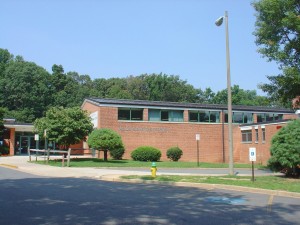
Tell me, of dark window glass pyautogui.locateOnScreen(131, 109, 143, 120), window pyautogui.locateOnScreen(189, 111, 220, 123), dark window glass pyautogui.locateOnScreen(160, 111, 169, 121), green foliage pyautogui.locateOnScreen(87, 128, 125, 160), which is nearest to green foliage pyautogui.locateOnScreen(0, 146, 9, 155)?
dark window glass pyautogui.locateOnScreen(131, 109, 143, 120)

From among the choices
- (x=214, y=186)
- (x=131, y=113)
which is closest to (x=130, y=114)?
(x=131, y=113)

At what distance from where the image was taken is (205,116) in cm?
4094

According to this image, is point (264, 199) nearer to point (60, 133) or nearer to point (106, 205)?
point (106, 205)

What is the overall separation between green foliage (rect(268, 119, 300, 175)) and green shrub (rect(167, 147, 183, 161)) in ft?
58.1

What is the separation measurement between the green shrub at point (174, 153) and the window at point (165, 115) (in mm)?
3555

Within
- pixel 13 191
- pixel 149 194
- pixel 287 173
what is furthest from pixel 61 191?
pixel 287 173

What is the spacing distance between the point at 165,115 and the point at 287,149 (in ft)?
71.1

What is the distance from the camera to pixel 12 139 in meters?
42.6

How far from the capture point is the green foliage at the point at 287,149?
17.9 metres

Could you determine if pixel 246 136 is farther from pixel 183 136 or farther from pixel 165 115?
pixel 165 115

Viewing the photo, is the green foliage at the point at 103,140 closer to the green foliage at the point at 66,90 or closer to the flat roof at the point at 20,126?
the flat roof at the point at 20,126

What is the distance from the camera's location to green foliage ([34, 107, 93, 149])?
97.1ft

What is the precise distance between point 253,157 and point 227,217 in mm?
7608

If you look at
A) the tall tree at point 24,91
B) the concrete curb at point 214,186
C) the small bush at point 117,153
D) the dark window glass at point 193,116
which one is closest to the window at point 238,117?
the dark window glass at point 193,116
